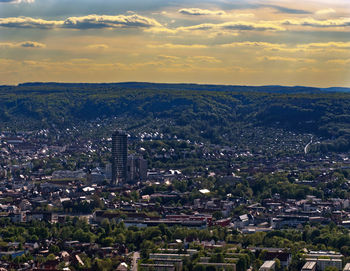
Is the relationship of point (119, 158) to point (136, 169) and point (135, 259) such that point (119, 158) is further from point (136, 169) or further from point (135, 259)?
point (135, 259)

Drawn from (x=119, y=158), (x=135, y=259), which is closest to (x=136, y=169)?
(x=119, y=158)

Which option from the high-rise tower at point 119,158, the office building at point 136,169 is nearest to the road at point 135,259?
the high-rise tower at point 119,158

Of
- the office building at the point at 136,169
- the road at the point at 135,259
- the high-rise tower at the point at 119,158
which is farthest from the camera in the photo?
the office building at the point at 136,169

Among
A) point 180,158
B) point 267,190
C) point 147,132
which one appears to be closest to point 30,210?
point 267,190

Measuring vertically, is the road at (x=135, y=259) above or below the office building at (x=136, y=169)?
above

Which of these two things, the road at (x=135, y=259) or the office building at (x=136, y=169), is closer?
the road at (x=135, y=259)

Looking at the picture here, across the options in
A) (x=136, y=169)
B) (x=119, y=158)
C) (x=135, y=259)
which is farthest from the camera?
(x=136, y=169)

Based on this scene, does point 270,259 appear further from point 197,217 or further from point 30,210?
point 30,210

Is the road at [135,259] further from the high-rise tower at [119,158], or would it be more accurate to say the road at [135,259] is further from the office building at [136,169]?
the office building at [136,169]
